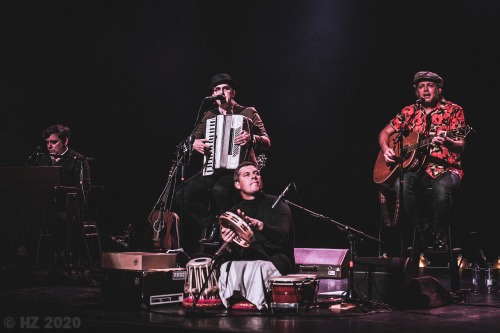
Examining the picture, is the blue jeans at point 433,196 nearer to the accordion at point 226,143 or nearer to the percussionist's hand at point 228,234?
the accordion at point 226,143

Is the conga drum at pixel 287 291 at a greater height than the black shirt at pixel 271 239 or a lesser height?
lesser

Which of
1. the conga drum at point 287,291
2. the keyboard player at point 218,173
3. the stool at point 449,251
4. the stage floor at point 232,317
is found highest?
the keyboard player at point 218,173

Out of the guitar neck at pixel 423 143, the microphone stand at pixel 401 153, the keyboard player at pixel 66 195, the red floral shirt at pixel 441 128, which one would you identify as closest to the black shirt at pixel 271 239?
the microphone stand at pixel 401 153

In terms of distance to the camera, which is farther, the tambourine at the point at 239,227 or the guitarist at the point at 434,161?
the guitarist at the point at 434,161

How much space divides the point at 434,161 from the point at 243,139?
1.99 m

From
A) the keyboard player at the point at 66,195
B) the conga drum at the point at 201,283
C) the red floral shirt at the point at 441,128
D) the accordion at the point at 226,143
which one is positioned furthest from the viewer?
the keyboard player at the point at 66,195

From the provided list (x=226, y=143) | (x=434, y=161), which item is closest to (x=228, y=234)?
(x=226, y=143)

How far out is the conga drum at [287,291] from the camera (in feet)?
13.6

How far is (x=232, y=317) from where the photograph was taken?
399 cm

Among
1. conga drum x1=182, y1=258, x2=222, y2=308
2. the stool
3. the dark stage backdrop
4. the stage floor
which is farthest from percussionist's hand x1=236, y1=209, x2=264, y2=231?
the dark stage backdrop

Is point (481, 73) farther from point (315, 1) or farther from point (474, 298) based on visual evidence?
point (474, 298)

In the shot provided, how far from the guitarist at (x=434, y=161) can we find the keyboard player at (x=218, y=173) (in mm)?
1469

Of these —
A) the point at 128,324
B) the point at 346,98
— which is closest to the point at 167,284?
the point at 128,324

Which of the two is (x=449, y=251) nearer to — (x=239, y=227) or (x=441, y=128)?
(x=441, y=128)
